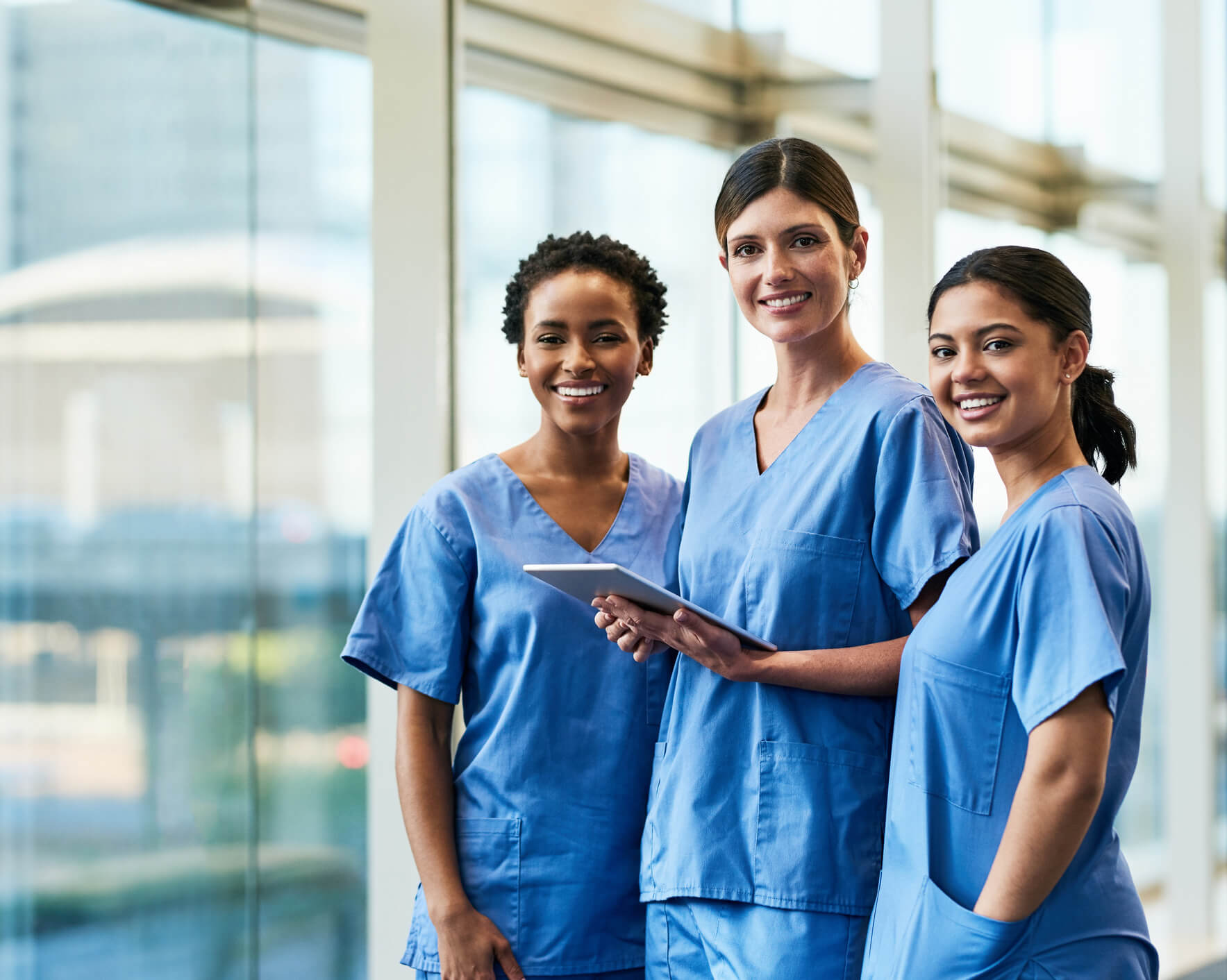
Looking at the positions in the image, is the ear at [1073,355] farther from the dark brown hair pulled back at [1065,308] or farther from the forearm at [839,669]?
the forearm at [839,669]

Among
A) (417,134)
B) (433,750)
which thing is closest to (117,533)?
(417,134)

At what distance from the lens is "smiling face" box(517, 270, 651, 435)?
1.54 metres

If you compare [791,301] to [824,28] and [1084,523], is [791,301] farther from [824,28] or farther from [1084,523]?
[824,28]

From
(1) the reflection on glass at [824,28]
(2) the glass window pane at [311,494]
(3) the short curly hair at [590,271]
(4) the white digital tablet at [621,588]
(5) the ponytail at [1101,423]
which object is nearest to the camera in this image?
(4) the white digital tablet at [621,588]

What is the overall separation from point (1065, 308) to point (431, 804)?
2.99 ft

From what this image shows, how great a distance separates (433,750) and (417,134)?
54.9 inches

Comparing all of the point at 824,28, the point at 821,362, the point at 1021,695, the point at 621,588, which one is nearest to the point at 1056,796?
the point at 1021,695

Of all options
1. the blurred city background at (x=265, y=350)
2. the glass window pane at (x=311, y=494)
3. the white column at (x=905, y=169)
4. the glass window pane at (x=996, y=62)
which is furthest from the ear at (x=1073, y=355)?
the glass window pane at (x=996, y=62)

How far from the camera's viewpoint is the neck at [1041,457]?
1264mm

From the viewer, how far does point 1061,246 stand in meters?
3.85

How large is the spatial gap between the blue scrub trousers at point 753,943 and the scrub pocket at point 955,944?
108 mm

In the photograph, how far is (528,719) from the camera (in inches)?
59.1

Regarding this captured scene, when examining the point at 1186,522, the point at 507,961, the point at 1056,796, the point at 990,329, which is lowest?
the point at 507,961

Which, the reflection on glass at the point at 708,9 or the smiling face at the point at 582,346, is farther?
the reflection on glass at the point at 708,9
